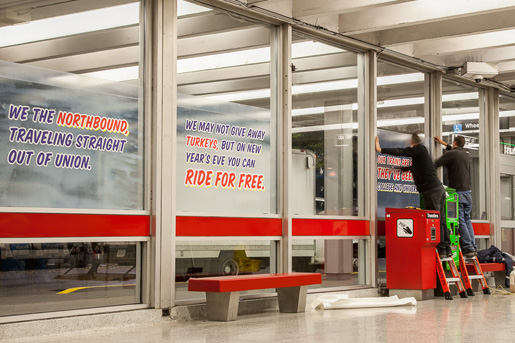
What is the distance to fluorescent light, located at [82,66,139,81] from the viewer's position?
7.12 meters

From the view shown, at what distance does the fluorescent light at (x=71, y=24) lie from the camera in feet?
21.0

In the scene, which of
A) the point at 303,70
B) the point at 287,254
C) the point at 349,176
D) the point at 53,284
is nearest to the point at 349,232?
the point at 349,176

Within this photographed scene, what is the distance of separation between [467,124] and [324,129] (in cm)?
414

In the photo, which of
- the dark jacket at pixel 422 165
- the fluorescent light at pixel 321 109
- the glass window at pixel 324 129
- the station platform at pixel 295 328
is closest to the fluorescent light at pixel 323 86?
the glass window at pixel 324 129

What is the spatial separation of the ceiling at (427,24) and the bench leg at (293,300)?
3152 mm

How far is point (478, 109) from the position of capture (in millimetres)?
13508

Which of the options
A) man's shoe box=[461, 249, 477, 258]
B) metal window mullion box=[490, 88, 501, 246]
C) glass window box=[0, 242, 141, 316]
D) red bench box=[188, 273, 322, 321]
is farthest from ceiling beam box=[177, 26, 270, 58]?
metal window mullion box=[490, 88, 501, 246]

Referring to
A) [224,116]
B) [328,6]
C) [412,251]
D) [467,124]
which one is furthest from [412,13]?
[467,124]

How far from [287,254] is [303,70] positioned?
2.34 m

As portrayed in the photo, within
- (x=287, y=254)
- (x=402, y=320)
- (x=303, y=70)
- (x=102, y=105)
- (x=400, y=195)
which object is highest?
(x=303, y=70)

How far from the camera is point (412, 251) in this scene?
391 inches

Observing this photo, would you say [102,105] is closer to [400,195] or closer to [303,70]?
[303,70]

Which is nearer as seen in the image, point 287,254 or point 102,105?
point 102,105

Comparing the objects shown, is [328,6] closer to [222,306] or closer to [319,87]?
[319,87]
